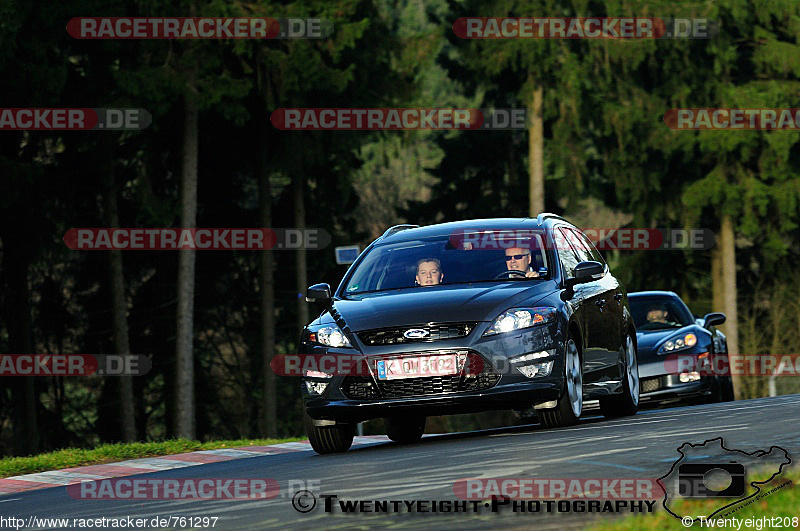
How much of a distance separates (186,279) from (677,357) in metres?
12.0

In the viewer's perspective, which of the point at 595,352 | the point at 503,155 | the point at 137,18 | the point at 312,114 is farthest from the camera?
the point at 503,155

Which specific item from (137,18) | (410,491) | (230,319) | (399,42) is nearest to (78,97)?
(137,18)

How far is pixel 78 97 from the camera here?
94.3ft

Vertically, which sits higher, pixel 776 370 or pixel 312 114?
pixel 312 114

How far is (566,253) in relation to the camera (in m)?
13.8

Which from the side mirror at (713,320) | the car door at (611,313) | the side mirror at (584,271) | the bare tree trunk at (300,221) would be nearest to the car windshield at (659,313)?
the side mirror at (713,320)

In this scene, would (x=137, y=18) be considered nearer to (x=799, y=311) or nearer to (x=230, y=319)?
(x=230, y=319)

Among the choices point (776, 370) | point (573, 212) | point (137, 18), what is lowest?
point (776, 370)

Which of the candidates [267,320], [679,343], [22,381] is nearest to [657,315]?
[679,343]

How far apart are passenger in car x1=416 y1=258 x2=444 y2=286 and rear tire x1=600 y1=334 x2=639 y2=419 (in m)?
2.45

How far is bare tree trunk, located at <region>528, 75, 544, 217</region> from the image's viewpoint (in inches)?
1592

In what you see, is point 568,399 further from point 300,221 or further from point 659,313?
point 300,221

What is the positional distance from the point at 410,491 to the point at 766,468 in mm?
2018

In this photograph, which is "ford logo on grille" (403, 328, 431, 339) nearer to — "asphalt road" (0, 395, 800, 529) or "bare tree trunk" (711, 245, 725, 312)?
"asphalt road" (0, 395, 800, 529)
